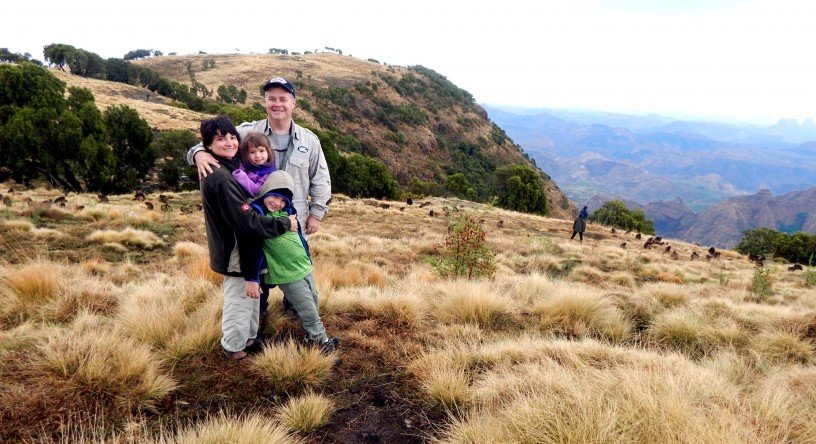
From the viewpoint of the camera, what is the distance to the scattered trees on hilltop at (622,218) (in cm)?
5353

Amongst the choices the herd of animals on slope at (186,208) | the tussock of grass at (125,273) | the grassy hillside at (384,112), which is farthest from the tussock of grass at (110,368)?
the grassy hillside at (384,112)

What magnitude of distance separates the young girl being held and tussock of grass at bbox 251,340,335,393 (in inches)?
55.6

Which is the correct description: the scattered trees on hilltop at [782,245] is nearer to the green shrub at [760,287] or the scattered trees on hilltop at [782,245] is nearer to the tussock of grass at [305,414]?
the green shrub at [760,287]

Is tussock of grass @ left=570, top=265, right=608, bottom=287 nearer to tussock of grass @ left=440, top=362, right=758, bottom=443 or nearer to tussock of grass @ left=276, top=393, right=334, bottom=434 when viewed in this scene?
tussock of grass @ left=440, top=362, right=758, bottom=443

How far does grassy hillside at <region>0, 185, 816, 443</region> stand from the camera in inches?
92.3

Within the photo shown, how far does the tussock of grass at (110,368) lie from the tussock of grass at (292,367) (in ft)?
2.24

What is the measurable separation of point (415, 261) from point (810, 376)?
906 cm

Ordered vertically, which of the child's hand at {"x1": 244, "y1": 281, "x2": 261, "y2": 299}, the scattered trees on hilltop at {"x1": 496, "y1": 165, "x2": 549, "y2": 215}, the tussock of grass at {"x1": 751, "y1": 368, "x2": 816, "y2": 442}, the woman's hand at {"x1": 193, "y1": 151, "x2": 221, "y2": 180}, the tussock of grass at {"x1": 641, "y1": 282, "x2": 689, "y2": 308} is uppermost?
the woman's hand at {"x1": 193, "y1": 151, "x2": 221, "y2": 180}

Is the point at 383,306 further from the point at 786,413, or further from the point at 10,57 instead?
the point at 10,57

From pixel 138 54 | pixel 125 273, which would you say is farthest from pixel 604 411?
pixel 138 54

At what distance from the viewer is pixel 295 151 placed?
12.7ft

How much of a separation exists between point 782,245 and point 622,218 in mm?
17378

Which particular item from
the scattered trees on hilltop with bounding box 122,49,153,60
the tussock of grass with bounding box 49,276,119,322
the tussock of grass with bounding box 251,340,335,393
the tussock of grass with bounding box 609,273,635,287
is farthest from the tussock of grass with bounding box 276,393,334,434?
the scattered trees on hilltop with bounding box 122,49,153,60

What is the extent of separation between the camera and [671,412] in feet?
7.33
